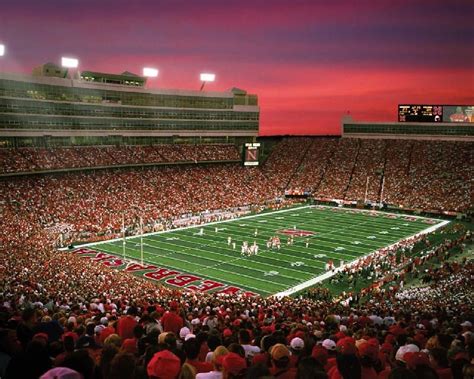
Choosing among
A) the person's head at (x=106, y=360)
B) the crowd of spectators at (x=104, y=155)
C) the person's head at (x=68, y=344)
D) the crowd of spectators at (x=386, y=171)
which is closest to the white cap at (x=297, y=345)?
the person's head at (x=106, y=360)

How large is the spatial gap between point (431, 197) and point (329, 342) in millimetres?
47831

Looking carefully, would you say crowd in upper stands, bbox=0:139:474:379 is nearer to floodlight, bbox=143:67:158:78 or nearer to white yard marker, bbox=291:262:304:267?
white yard marker, bbox=291:262:304:267

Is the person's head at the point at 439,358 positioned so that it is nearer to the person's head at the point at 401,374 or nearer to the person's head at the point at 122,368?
the person's head at the point at 401,374

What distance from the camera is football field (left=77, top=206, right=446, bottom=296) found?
2633 cm

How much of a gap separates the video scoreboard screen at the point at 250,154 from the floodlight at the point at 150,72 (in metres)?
13.8

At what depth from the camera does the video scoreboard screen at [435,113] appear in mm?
61188

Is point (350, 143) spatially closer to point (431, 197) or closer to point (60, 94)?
point (431, 197)

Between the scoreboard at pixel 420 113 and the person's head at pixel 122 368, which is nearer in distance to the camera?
the person's head at pixel 122 368

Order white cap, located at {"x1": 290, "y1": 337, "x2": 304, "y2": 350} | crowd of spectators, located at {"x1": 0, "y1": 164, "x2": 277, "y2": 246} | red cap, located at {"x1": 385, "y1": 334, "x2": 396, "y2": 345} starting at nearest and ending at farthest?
1. white cap, located at {"x1": 290, "y1": 337, "x2": 304, "y2": 350}
2. red cap, located at {"x1": 385, "y1": 334, "x2": 396, "y2": 345}
3. crowd of spectators, located at {"x1": 0, "y1": 164, "x2": 277, "y2": 246}

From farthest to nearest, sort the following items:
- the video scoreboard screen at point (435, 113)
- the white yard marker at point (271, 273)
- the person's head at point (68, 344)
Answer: the video scoreboard screen at point (435, 113), the white yard marker at point (271, 273), the person's head at point (68, 344)

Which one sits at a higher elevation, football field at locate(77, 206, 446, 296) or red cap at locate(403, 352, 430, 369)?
red cap at locate(403, 352, 430, 369)

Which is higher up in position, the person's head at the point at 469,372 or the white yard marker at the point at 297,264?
the person's head at the point at 469,372

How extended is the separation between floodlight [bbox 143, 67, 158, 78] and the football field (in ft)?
75.1

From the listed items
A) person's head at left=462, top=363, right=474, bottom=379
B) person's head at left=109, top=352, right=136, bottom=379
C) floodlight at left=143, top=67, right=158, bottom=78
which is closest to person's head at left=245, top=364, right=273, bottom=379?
person's head at left=109, top=352, right=136, bottom=379
